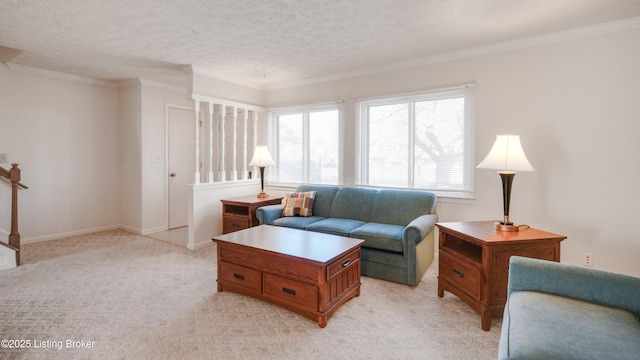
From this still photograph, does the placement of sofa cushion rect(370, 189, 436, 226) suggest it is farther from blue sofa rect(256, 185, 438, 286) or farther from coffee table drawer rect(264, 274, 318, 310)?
coffee table drawer rect(264, 274, 318, 310)

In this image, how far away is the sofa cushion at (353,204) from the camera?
3.63m

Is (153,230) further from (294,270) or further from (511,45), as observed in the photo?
(511,45)

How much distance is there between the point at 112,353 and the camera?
1814 mm

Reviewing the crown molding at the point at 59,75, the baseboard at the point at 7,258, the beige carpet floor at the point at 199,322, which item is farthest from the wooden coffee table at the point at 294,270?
the crown molding at the point at 59,75

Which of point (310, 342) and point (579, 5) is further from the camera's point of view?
point (579, 5)

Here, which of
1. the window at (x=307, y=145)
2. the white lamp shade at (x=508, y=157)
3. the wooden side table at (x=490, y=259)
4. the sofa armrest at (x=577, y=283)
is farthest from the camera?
the window at (x=307, y=145)

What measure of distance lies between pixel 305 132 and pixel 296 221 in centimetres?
163

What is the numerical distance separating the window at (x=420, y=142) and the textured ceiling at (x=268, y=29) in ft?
1.73

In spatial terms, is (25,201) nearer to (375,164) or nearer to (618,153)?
(375,164)

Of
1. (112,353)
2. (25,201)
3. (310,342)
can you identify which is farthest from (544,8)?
(25,201)

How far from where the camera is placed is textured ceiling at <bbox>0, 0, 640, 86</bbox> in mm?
2354

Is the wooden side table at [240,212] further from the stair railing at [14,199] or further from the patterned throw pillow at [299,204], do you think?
the stair railing at [14,199]

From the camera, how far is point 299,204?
3.86 metres

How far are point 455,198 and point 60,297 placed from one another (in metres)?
3.85
